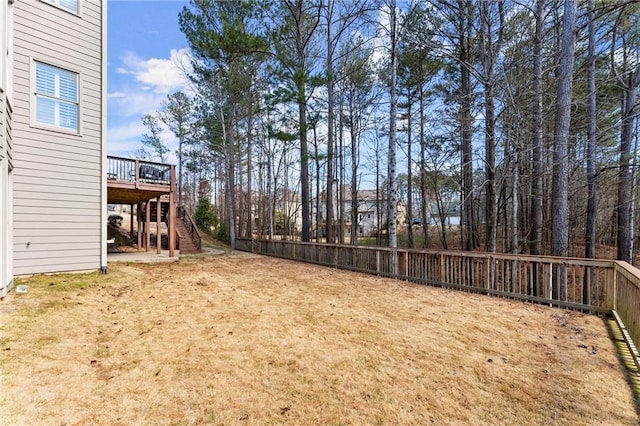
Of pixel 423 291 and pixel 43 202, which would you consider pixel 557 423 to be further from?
pixel 43 202

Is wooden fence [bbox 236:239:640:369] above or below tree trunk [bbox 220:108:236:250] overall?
below

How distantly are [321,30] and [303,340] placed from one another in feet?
45.3

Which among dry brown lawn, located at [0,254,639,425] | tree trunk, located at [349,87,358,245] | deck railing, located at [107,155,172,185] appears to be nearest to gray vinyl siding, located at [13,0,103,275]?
dry brown lawn, located at [0,254,639,425]

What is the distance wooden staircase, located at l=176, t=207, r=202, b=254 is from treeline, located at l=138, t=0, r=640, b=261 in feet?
8.29

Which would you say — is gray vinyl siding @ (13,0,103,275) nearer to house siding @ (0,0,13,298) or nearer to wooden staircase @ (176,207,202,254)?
house siding @ (0,0,13,298)

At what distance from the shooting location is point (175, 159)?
25016mm

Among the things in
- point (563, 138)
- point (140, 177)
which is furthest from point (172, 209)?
point (563, 138)

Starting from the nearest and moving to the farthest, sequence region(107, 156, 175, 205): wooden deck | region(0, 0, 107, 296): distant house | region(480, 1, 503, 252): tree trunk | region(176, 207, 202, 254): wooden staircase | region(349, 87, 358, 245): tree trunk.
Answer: region(0, 0, 107, 296): distant house → region(480, 1, 503, 252): tree trunk → region(107, 156, 175, 205): wooden deck → region(176, 207, 202, 254): wooden staircase → region(349, 87, 358, 245): tree trunk

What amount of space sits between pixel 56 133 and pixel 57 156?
1.53 feet

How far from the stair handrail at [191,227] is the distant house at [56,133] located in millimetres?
7532

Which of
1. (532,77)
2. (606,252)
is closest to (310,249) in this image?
(532,77)

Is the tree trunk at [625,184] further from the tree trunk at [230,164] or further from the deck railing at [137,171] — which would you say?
the tree trunk at [230,164]

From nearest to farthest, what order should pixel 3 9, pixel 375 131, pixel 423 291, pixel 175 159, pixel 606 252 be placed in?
pixel 3 9
pixel 423 291
pixel 606 252
pixel 375 131
pixel 175 159

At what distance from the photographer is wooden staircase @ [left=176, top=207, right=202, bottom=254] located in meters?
14.3
